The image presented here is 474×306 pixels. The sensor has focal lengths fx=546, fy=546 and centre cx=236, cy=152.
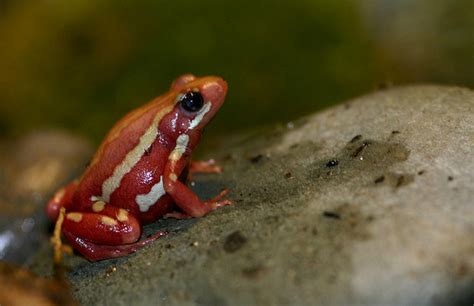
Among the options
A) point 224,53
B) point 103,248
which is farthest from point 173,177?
point 224,53

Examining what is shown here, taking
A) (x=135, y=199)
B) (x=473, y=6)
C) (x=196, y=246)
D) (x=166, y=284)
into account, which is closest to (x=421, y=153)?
(x=196, y=246)

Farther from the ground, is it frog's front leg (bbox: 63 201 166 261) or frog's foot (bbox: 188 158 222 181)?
frog's foot (bbox: 188 158 222 181)

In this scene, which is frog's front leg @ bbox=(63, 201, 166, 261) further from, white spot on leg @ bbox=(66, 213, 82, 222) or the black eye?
the black eye

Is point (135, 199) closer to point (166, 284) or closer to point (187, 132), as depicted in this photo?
point (187, 132)

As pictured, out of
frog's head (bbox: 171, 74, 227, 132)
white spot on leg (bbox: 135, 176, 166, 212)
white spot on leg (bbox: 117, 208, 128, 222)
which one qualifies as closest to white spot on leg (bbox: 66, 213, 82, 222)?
white spot on leg (bbox: 117, 208, 128, 222)

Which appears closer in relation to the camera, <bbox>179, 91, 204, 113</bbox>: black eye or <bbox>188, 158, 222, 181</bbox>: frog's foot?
<bbox>179, 91, 204, 113</bbox>: black eye

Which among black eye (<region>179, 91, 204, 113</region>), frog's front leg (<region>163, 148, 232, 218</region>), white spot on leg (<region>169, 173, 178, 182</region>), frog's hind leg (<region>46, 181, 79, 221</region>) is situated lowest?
frog's hind leg (<region>46, 181, 79, 221</region>)

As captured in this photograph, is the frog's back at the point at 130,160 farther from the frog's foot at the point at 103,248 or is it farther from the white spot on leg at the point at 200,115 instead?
the frog's foot at the point at 103,248

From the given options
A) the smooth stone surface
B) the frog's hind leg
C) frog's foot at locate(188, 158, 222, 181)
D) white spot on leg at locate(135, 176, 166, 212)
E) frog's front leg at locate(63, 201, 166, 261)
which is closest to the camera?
the smooth stone surface
